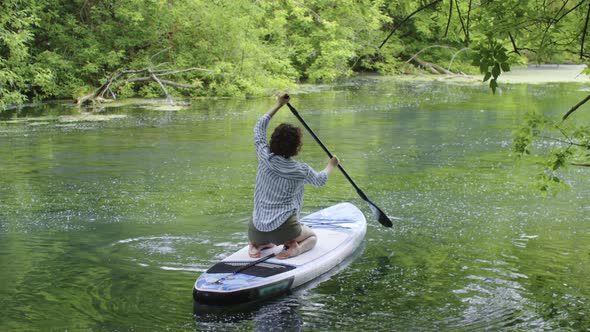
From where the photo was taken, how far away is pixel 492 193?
8.02 metres

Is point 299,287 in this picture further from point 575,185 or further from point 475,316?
point 575,185

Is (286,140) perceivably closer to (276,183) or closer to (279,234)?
(276,183)

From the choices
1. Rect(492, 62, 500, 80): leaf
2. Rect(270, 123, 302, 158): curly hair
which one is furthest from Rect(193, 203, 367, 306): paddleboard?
Rect(492, 62, 500, 80): leaf

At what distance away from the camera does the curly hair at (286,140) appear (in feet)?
16.2

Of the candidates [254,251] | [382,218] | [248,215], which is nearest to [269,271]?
[254,251]

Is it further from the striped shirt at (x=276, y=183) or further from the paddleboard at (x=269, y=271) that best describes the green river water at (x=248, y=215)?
the striped shirt at (x=276, y=183)

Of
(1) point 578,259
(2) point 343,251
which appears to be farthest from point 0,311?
(1) point 578,259

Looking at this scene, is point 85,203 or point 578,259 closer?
point 578,259

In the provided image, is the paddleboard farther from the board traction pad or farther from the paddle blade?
the paddle blade

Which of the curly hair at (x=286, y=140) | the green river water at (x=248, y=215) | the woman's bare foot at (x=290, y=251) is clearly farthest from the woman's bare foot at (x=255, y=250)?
Answer: the curly hair at (x=286, y=140)

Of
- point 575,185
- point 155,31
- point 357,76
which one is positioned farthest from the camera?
point 357,76

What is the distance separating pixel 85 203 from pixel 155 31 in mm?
10353

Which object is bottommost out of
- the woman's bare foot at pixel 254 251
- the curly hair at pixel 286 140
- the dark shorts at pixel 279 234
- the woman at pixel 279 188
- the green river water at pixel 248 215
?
the green river water at pixel 248 215

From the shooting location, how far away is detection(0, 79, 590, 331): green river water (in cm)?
464
